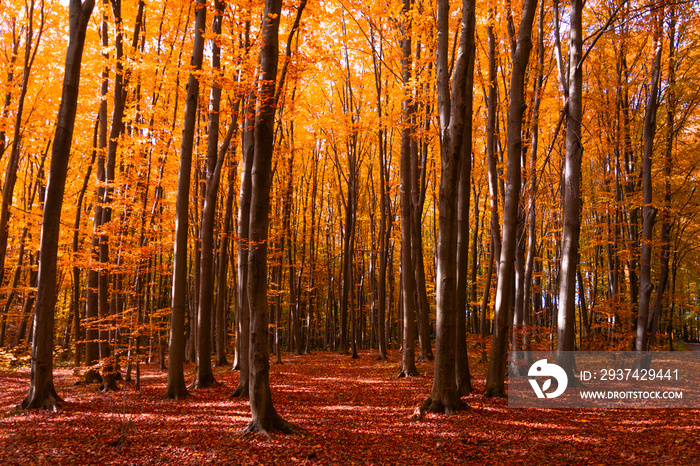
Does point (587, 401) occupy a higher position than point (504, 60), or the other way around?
point (504, 60)

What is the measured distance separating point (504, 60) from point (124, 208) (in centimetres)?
1110

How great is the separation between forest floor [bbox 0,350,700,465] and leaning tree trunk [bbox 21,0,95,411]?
1.63ft

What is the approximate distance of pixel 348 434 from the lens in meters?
5.51

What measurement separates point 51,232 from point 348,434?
584 centimetres

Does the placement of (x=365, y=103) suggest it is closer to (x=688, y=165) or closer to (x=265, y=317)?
(x=688, y=165)

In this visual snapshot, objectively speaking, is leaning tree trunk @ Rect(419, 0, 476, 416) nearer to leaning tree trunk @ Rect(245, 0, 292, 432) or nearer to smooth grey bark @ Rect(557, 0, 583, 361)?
leaning tree trunk @ Rect(245, 0, 292, 432)

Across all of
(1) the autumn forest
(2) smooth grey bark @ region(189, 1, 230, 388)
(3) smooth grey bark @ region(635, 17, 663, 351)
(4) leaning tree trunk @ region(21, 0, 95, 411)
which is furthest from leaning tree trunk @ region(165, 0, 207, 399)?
(3) smooth grey bark @ region(635, 17, 663, 351)

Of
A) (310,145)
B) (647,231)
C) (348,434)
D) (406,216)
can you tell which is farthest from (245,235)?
(647,231)

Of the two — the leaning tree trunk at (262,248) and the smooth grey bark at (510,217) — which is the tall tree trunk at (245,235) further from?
the smooth grey bark at (510,217)

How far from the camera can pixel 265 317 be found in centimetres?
553

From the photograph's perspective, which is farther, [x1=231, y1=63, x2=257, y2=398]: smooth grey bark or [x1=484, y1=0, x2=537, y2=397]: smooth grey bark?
[x1=231, y1=63, x2=257, y2=398]: smooth grey bark

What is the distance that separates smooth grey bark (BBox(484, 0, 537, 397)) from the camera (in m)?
6.93

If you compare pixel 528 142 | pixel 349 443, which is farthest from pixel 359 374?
pixel 528 142

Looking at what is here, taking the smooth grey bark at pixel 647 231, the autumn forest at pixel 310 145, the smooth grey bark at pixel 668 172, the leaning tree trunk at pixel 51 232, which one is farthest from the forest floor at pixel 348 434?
the smooth grey bark at pixel 668 172
